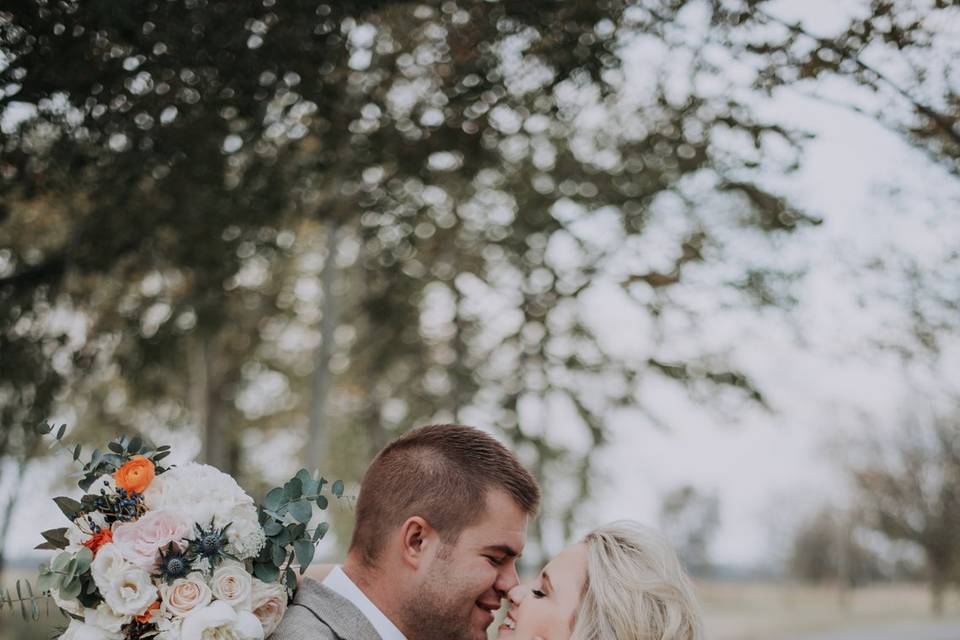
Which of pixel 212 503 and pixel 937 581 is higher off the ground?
pixel 212 503

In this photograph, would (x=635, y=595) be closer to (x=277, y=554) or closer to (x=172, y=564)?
(x=277, y=554)

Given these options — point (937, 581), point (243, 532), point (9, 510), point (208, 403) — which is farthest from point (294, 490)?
point (937, 581)

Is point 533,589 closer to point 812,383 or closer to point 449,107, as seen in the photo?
point 449,107

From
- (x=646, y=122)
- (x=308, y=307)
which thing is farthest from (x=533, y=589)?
(x=308, y=307)

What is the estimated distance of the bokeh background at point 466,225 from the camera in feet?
17.0

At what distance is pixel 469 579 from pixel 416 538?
0.25 meters

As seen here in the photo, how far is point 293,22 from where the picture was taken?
5148 mm

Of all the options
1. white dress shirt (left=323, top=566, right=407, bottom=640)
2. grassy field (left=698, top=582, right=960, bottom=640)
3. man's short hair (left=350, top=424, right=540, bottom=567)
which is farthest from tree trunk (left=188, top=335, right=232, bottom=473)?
grassy field (left=698, top=582, right=960, bottom=640)

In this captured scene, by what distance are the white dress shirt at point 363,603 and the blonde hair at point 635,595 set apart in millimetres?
668

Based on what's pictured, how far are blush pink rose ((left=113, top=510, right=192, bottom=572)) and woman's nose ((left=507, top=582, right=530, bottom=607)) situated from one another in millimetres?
1243

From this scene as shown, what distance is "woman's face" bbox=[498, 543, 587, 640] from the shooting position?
147 inches

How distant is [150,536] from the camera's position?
10.7ft

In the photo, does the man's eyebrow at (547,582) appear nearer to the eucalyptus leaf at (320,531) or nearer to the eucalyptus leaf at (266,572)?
the eucalyptus leaf at (320,531)

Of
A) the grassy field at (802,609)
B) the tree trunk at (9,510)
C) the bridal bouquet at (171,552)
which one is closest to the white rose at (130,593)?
the bridal bouquet at (171,552)
